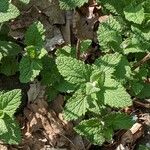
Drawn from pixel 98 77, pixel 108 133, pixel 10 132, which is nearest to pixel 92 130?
pixel 108 133

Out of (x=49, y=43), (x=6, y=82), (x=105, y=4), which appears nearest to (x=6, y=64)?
(x=6, y=82)

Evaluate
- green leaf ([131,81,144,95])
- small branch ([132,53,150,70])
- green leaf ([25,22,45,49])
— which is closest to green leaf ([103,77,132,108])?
green leaf ([131,81,144,95])

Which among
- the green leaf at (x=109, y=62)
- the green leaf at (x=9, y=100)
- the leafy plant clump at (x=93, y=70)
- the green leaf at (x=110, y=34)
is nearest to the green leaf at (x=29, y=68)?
the leafy plant clump at (x=93, y=70)

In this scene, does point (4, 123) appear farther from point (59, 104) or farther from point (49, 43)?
point (49, 43)

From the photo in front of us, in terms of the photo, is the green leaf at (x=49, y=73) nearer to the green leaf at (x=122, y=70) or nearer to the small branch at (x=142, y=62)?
the green leaf at (x=122, y=70)

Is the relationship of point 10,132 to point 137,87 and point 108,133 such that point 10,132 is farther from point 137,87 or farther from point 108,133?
point 137,87
